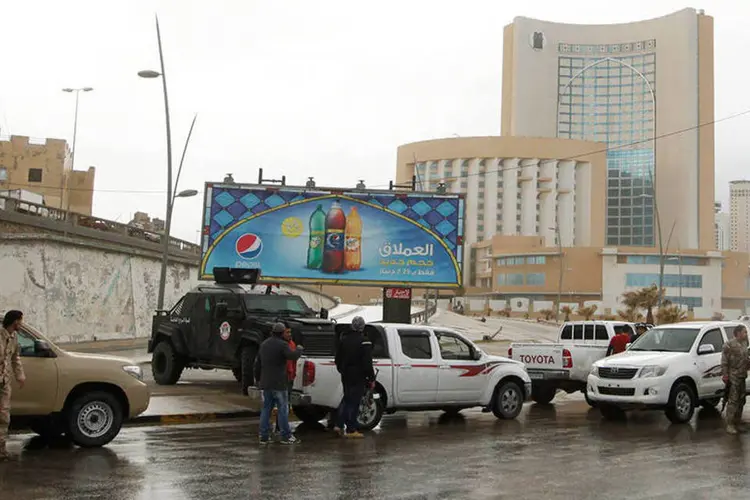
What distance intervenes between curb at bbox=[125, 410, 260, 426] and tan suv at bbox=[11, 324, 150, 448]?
256 cm

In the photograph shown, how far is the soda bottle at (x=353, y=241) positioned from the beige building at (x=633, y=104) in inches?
5999

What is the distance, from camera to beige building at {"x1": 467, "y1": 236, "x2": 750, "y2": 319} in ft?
384

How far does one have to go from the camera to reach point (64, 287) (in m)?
31.8

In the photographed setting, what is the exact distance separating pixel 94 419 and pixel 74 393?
0.42 m

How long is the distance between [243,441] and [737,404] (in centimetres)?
775

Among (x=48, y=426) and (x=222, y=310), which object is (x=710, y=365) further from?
(x=48, y=426)

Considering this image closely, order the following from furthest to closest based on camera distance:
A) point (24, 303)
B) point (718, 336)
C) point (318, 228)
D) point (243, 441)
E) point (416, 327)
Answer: point (24, 303)
point (318, 228)
point (718, 336)
point (416, 327)
point (243, 441)

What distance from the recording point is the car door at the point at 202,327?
18828 mm

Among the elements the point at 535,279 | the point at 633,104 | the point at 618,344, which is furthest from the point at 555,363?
the point at 633,104

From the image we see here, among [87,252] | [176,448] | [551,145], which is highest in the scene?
[551,145]

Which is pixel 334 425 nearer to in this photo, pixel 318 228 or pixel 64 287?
pixel 318 228

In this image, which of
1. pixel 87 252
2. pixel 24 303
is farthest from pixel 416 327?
pixel 87 252

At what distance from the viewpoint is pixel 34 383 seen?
10.2 metres

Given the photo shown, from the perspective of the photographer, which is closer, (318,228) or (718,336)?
(718,336)
